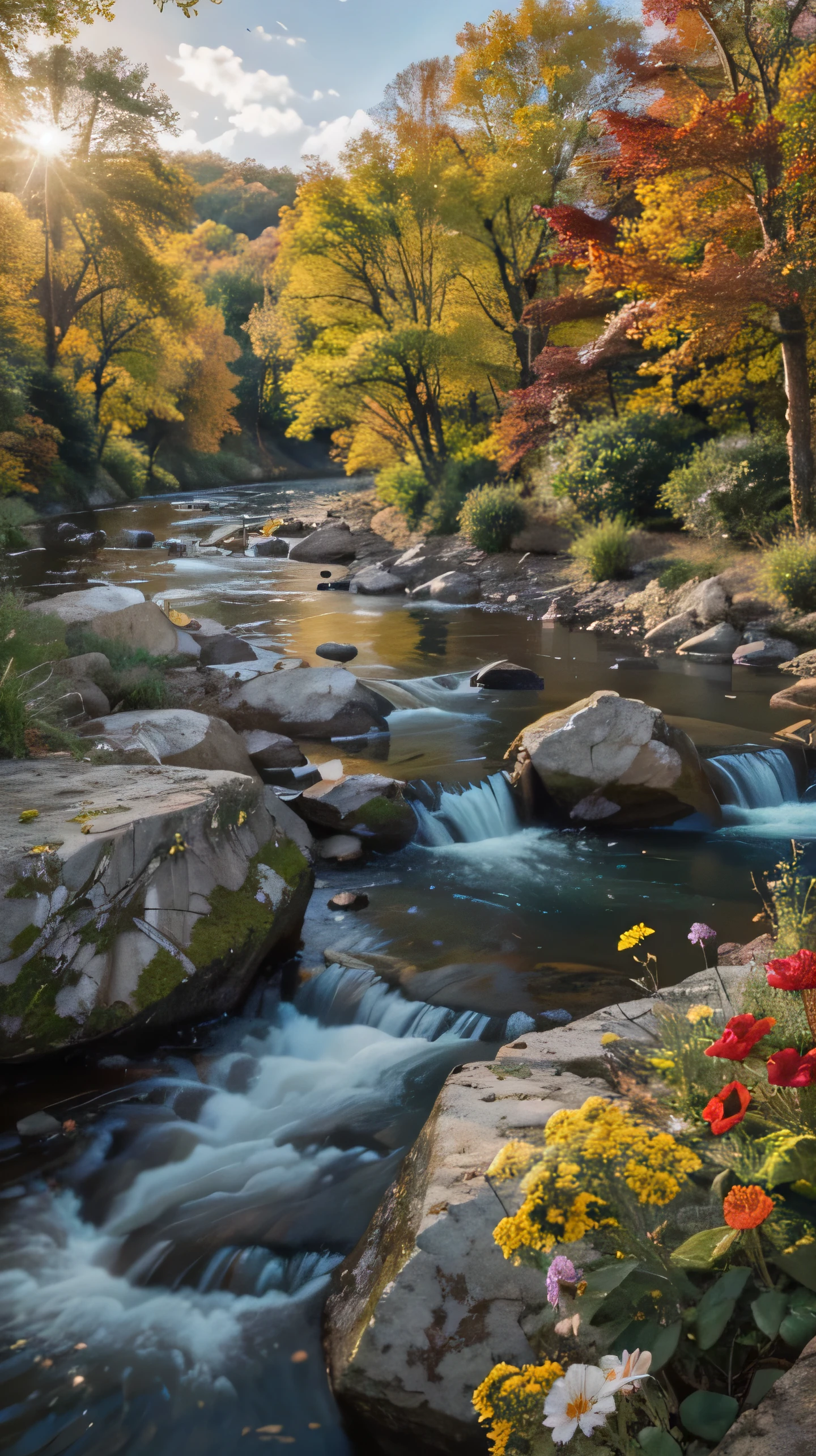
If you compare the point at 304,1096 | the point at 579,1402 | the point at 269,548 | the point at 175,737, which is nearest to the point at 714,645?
the point at 175,737

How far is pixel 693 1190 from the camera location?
2.43 m

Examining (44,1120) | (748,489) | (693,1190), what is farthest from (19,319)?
(693,1190)

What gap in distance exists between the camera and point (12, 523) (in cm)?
2112

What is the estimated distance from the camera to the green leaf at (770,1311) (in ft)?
6.57

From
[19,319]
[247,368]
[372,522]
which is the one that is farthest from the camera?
[247,368]

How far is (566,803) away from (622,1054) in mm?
4763

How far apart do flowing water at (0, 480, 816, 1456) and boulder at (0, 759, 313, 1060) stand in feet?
0.97

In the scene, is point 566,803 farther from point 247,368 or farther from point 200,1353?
point 247,368

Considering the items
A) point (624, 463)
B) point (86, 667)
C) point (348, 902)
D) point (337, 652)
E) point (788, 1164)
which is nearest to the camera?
point (788, 1164)

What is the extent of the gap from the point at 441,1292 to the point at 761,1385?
2.91 feet

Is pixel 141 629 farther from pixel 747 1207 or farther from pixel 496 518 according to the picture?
pixel 496 518

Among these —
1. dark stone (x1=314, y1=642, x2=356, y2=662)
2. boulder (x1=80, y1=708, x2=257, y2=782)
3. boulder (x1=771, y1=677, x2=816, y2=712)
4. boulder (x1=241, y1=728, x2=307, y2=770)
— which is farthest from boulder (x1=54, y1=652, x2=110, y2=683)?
boulder (x1=771, y1=677, x2=816, y2=712)

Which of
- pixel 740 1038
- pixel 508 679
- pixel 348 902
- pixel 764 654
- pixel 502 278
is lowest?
pixel 348 902

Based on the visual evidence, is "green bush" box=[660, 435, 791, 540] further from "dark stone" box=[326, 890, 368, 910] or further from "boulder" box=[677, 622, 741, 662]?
"dark stone" box=[326, 890, 368, 910]
